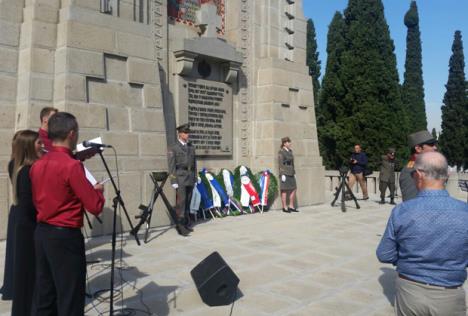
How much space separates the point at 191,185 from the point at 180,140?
0.81m

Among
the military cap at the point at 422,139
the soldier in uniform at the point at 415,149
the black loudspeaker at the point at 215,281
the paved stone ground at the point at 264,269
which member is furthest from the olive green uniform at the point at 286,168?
the black loudspeaker at the point at 215,281

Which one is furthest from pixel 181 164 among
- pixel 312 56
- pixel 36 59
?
pixel 312 56

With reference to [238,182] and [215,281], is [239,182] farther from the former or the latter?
[215,281]

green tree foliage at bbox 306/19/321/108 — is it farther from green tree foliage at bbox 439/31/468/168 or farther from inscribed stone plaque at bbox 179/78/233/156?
inscribed stone plaque at bbox 179/78/233/156

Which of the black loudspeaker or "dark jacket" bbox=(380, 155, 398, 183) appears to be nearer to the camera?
the black loudspeaker

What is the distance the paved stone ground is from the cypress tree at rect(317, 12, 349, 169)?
1314 centimetres

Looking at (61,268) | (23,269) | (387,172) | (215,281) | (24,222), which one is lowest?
(215,281)

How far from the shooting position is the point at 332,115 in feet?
74.5

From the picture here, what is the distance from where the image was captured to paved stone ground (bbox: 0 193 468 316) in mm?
4453

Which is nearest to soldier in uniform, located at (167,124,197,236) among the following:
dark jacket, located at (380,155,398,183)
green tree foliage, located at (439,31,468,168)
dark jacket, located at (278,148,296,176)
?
dark jacket, located at (278,148,296,176)

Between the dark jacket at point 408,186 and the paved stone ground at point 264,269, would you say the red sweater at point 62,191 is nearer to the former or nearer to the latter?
the paved stone ground at point 264,269

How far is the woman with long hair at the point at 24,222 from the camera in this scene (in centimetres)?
370

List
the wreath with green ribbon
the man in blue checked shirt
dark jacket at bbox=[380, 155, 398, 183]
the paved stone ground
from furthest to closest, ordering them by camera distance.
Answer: dark jacket at bbox=[380, 155, 398, 183], the wreath with green ribbon, the paved stone ground, the man in blue checked shirt

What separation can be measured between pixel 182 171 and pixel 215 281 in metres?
3.95
